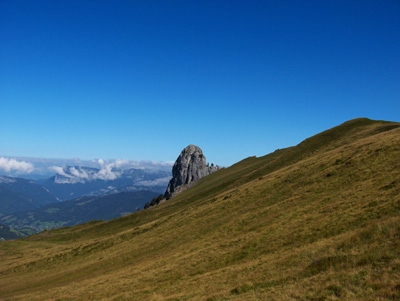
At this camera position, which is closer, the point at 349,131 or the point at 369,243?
the point at 369,243

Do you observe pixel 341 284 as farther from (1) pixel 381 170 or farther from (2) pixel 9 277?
(2) pixel 9 277

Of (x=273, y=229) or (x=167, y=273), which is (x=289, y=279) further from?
(x=167, y=273)

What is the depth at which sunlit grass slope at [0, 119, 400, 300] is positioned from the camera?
53.5 feet

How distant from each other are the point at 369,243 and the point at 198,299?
12745 millimetres

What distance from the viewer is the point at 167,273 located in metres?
30.0

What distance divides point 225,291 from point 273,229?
1291 centimetres

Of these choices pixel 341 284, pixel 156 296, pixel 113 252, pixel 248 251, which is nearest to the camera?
pixel 341 284

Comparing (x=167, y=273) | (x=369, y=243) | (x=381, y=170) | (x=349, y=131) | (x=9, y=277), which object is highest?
(x=349, y=131)

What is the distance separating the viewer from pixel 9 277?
6066 centimetres

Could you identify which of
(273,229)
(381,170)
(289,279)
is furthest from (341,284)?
(381,170)

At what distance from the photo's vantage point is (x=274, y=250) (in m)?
25.0

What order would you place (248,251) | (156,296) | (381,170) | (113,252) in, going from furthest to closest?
(113,252) → (381,170) → (248,251) → (156,296)

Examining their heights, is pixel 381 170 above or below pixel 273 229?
above

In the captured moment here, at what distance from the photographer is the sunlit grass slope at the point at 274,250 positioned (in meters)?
16.3
